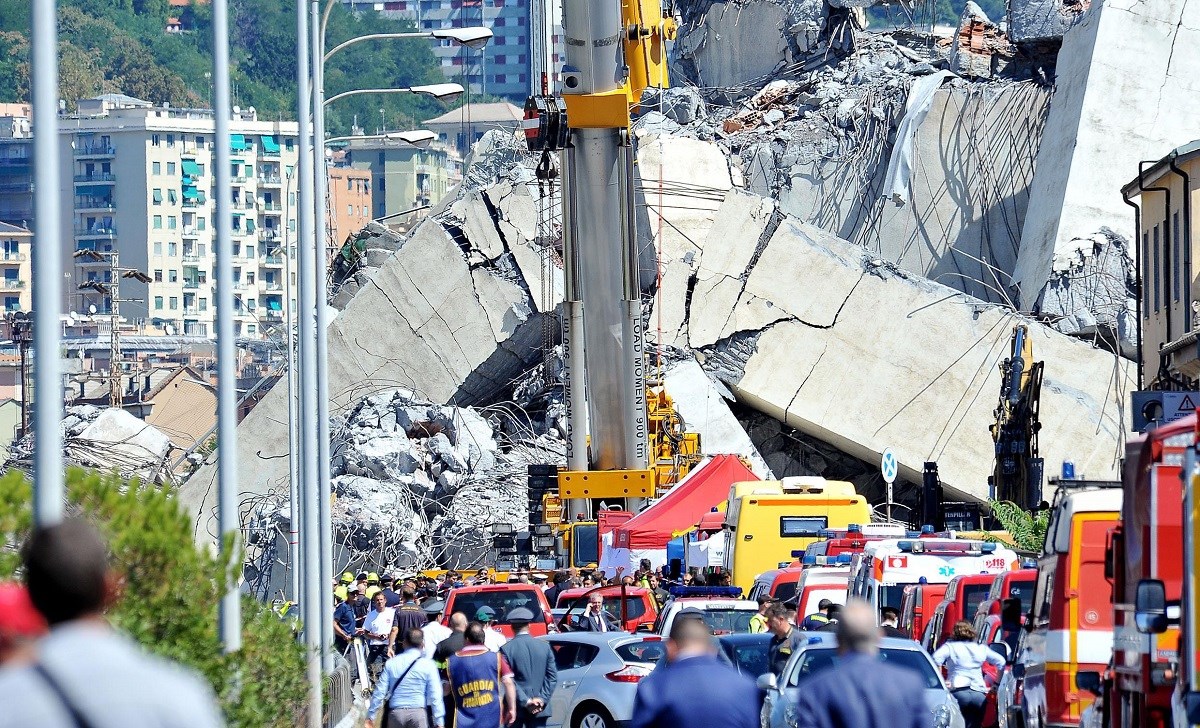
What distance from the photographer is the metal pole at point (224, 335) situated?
41.3 ft

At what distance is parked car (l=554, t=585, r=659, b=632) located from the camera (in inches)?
894

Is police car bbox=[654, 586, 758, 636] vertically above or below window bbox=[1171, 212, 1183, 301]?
below

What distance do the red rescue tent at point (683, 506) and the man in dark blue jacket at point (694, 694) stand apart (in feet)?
68.3

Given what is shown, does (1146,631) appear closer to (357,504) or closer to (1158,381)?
(1158,381)

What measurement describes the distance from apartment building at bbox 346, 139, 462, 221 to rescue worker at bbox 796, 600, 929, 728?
456ft

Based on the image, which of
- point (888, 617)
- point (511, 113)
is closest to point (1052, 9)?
point (888, 617)

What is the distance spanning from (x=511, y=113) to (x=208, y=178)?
3126 cm

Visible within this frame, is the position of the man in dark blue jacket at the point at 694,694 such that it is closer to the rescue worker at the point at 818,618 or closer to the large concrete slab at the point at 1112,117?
the rescue worker at the point at 818,618

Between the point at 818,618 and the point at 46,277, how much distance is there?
425 inches

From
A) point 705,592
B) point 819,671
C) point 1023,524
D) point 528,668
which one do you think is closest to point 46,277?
point 819,671

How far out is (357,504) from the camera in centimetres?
4009

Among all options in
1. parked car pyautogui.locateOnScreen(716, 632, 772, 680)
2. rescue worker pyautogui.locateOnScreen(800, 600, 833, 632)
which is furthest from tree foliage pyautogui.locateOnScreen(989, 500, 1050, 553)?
parked car pyautogui.locateOnScreen(716, 632, 772, 680)

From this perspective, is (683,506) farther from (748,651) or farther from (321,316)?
(748,651)

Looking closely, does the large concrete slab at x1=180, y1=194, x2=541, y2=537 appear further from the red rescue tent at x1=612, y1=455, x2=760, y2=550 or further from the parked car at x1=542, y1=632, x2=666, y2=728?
the parked car at x1=542, y1=632, x2=666, y2=728
